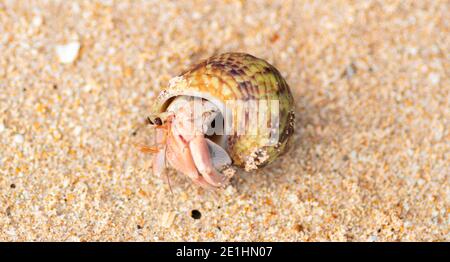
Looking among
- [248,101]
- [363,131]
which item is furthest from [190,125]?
[363,131]

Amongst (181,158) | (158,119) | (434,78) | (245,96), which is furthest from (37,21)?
(434,78)

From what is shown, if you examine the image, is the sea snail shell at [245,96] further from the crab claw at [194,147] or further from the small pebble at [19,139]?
the small pebble at [19,139]

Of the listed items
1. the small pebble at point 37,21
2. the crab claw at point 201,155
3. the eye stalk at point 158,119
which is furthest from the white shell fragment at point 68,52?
the crab claw at point 201,155

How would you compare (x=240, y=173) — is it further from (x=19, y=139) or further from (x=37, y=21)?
(x=37, y=21)

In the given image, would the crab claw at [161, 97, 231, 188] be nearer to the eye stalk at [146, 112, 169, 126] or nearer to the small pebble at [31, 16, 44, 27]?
the eye stalk at [146, 112, 169, 126]

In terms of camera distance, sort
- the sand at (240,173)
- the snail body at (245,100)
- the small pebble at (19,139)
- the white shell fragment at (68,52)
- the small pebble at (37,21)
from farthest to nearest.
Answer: the small pebble at (37,21), the white shell fragment at (68,52), the small pebble at (19,139), the sand at (240,173), the snail body at (245,100)
